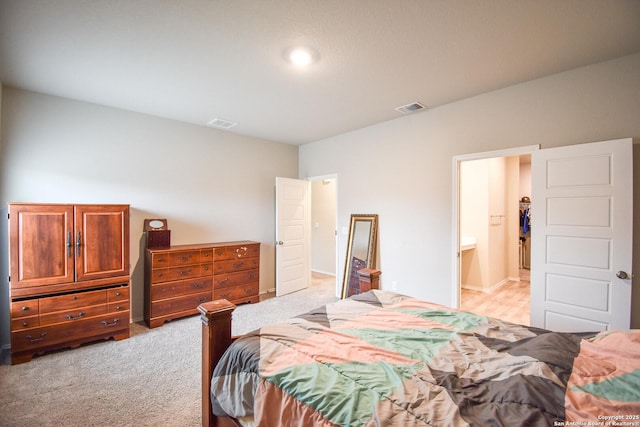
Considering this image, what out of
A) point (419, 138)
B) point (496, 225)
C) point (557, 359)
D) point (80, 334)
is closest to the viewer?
point (557, 359)

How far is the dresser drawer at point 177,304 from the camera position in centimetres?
346

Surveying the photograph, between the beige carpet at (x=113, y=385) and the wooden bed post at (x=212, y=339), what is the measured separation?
0.56m

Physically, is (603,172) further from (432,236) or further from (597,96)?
(432,236)

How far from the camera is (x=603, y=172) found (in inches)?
90.4

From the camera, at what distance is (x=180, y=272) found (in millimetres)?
3633

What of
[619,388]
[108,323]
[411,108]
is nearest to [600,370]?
[619,388]

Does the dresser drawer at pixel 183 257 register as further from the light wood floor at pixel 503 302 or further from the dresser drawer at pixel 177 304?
the light wood floor at pixel 503 302

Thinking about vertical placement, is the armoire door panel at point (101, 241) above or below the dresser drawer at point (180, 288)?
above

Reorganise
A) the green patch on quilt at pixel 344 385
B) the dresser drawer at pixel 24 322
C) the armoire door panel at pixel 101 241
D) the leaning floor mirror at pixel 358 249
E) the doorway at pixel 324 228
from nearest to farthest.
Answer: the green patch on quilt at pixel 344 385 < the dresser drawer at pixel 24 322 < the armoire door panel at pixel 101 241 < the leaning floor mirror at pixel 358 249 < the doorway at pixel 324 228

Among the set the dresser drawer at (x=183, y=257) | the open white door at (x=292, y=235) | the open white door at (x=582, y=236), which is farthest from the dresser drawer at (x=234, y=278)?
the open white door at (x=582, y=236)

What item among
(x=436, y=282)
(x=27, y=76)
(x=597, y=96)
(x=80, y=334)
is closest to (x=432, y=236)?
(x=436, y=282)

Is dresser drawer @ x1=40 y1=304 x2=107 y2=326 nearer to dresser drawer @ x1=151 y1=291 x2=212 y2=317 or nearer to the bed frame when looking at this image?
dresser drawer @ x1=151 y1=291 x2=212 y2=317

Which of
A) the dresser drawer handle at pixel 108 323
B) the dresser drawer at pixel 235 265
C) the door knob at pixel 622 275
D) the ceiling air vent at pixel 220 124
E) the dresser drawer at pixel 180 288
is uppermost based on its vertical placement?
the ceiling air vent at pixel 220 124

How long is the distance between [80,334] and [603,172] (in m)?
5.22
